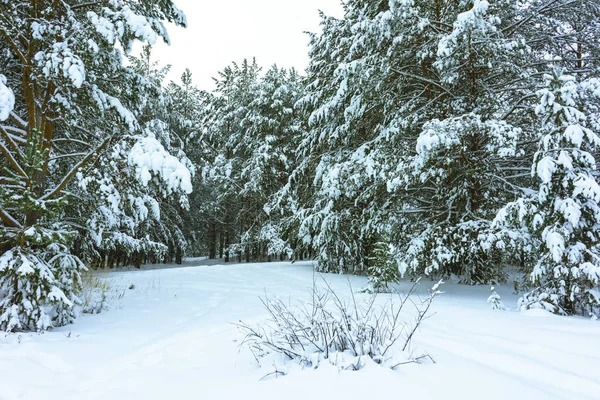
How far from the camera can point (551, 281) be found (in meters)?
5.59

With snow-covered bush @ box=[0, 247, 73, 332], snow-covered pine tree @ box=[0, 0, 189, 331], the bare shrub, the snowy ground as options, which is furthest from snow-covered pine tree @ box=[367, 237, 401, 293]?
snow-covered bush @ box=[0, 247, 73, 332]

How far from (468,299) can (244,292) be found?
4874 mm

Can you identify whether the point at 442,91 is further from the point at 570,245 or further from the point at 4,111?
the point at 4,111

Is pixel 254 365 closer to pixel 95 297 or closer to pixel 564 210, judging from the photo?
pixel 95 297

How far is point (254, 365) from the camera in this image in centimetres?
329

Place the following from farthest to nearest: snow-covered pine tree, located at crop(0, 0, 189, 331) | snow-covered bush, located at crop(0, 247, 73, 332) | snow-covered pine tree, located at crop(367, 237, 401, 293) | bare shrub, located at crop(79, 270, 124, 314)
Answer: snow-covered pine tree, located at crop(367, 237, 401, 293) < bare shrub, located at crop(79, 270, 124, 314) < snow-covered pine tree, located at crop(0, 0, 189, 331) < snow-covered bush, located at crop(0, 247, 73, 332)

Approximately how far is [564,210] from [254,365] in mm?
4899

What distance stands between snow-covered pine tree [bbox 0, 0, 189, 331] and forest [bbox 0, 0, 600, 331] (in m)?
0.03

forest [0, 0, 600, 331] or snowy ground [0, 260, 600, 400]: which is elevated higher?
forest [0, 0, 600, 331]

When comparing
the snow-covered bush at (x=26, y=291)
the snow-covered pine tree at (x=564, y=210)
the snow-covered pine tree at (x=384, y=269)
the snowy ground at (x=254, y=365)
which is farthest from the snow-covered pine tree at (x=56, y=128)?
the snow-covered pine tree at (x=564, y=210)

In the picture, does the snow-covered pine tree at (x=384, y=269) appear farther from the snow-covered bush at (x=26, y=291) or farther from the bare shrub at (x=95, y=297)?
the snow-covered bush at (x=26, y=291)

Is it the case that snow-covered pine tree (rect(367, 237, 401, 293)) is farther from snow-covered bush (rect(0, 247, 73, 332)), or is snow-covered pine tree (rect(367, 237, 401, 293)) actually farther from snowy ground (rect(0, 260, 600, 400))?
snow-covered bush (rect(0, 247, 73, 332))

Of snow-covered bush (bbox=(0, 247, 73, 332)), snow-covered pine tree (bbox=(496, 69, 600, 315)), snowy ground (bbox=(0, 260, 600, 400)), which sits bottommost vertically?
snowy ground (bbox=(0, 260, 600, 400))

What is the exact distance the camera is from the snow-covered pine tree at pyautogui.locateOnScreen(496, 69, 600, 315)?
16.9 feet
